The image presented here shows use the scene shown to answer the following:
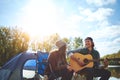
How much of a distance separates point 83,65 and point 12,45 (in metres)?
42.4

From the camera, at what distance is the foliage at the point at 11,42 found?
48.7 meters

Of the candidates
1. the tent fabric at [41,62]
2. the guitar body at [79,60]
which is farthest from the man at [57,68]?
the tent fabric at [41,62]

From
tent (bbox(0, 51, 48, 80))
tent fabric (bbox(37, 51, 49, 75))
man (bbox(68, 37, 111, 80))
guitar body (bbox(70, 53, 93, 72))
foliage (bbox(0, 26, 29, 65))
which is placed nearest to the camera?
man (bbox(68, 37, 111, 80))

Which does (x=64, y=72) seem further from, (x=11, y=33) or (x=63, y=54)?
(x=11, y=33)

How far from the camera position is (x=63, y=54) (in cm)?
877

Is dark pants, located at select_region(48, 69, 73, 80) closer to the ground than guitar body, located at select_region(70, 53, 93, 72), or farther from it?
closer to the ground

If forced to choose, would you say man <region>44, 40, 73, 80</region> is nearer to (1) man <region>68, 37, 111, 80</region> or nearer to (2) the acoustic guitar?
(2) the acoustic guitar

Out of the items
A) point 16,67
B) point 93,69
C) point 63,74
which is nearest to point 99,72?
point 93,69

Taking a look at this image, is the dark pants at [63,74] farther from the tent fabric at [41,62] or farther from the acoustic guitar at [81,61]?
the tent fabric at [41,62]

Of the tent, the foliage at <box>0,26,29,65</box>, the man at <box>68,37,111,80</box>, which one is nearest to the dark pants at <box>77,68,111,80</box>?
the man at <box>68,37,111,80</box>

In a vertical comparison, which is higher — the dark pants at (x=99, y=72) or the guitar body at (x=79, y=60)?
the guitar body at (x=79, y=60)

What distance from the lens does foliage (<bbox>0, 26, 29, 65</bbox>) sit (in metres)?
48.7

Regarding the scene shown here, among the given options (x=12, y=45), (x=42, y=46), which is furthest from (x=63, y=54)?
(x=42, y=46)

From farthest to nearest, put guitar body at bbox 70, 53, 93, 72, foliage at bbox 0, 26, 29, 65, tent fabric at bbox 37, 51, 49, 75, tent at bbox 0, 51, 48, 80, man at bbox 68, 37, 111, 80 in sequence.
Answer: foliage at bbox 0, 26, 29, 65 → tent fabric at bbox 37, 51, 49, 75 → tent at bbox 0, 51, 48, 80 → guitar body at bbox 70, 53, 93, 72 → man at bbox 68, 37, 111, 80
